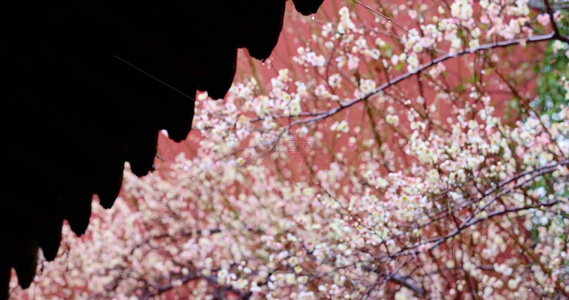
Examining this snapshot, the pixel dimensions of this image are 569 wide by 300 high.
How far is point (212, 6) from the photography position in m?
1.00

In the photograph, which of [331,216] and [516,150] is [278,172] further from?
[516,150]

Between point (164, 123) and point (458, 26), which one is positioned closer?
point (164, 123)

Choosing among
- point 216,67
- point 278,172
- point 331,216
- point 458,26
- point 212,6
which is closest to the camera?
point 212,6

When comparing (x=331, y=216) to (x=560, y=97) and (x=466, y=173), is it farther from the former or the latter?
(x=560, y=97)

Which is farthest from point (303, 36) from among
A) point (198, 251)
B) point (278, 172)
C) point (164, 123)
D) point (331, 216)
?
point (164, 123)

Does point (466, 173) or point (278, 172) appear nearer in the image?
point (466, 173)

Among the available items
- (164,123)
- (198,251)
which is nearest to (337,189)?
(198,251)

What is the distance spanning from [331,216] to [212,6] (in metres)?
3.17

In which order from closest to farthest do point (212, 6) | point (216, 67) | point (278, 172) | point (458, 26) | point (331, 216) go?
point (212, 6)
point (216, 67)
point (458, 26)
point (331, 216)
point (278, 172)

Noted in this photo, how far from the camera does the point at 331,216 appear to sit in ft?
13.3

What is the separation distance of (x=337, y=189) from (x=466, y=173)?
5.83 feet

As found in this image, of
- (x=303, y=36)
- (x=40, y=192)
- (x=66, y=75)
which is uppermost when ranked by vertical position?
(x=303, y=36)

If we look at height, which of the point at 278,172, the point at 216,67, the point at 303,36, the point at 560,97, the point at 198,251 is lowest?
the point at 216,67

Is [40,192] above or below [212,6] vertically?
below
